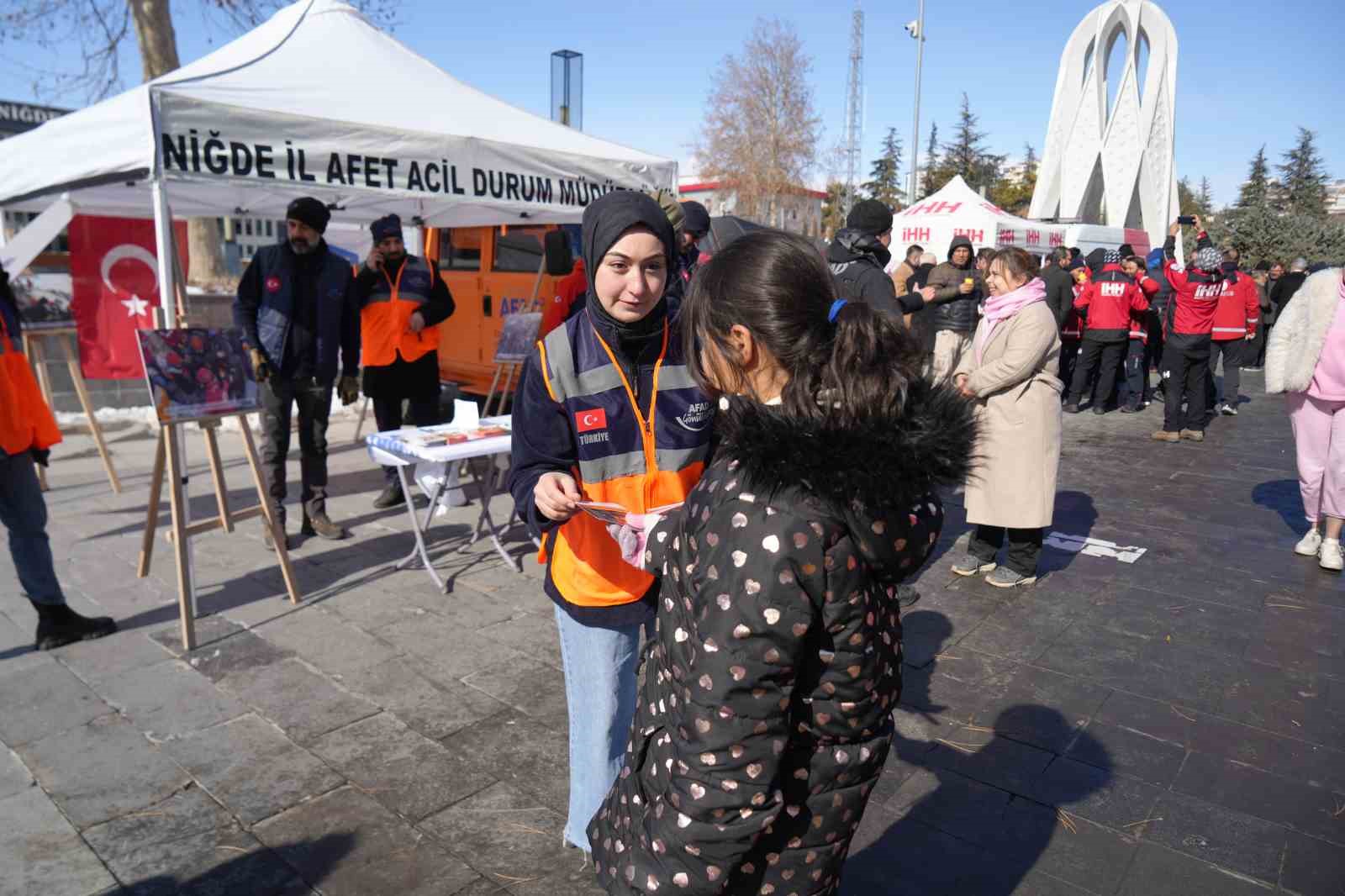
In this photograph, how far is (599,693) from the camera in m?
2.17

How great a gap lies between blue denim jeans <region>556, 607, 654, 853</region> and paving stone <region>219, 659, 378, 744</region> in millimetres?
1537

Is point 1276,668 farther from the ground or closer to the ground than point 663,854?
closer to the ground

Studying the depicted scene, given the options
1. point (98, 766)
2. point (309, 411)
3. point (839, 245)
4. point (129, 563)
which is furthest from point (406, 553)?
point (839, 245)

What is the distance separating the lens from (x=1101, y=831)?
279cm

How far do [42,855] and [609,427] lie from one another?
224 cm

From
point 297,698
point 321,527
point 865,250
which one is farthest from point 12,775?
point 865,250

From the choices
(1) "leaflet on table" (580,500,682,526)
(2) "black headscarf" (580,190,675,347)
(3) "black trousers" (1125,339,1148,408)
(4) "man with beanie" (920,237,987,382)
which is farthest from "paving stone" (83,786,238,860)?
(3) "black trousers" (1125,339,1148,408)

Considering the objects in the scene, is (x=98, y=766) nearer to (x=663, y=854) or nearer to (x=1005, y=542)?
(x=663, y=854)

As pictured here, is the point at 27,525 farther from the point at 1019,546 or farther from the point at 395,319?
the point at 1019,546

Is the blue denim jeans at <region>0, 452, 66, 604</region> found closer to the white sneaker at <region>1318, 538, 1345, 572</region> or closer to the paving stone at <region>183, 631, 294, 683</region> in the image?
the paving stone at <region>183, 631, 294, 683</region>

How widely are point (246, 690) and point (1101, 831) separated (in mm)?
3303

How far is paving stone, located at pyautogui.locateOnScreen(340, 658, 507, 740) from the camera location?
338cm

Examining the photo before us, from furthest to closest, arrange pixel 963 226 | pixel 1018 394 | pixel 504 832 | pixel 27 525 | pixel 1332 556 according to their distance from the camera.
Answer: pixel 963 226
pixel 1332 556
pixel 1018 394
pixel 27 525
pixel 504 832

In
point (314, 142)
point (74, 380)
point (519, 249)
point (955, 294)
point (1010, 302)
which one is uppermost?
point (314, 142)
